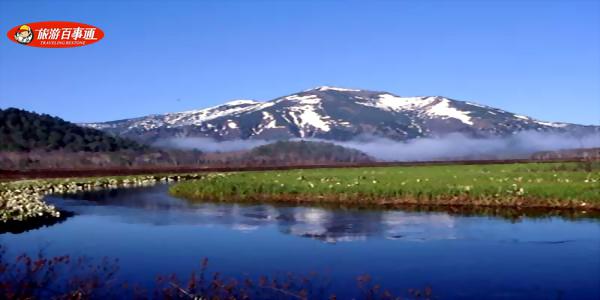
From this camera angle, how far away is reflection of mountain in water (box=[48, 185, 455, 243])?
98.5ft

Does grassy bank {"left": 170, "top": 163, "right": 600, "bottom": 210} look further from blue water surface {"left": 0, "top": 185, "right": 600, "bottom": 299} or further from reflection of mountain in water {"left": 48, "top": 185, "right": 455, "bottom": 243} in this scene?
blue water surface {"left": 0, "top": 185, "right": 600, "bottom": 299}

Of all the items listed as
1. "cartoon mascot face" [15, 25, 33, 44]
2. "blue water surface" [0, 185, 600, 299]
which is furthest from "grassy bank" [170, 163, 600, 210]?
"cartoon mascot face" [15, 25, 33, 44]

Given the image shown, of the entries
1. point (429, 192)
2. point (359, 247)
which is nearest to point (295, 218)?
point (359, 247)

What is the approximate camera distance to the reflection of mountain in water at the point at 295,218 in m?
30.0

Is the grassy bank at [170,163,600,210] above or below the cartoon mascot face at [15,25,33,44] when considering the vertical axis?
below

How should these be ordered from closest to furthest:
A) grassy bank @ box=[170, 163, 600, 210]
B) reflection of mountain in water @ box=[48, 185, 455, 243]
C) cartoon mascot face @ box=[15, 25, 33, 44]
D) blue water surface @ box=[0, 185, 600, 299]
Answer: blue water surface @ box=[0, 185, 600, 299]
reflection of mountain in water @ box=[48, 185, 455, 243]
cartoon mascot face @ box=[15, 25, 33, 44]
grassy bank @ box=[170, 163, 600, 210]

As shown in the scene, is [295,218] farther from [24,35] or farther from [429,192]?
[24,35]

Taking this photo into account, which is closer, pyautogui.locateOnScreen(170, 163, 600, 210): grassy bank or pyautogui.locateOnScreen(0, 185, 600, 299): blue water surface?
pyautogui.locateOnScreen(0, 185, 600, 299): blue water surface

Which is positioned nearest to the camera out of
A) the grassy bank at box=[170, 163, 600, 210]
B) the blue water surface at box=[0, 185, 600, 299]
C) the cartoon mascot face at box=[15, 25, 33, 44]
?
the blue water surface at box=[0, 185, 600, 299]

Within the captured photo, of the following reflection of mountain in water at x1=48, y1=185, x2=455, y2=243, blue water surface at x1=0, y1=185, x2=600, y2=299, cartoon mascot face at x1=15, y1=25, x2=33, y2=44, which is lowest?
blue water surface at x1=0, y1=185, x2=600, y2=299

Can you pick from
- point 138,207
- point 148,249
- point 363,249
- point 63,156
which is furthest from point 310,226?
point 63,156

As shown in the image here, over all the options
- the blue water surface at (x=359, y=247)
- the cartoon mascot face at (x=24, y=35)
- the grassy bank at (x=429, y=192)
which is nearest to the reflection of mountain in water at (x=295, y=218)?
the blue water surface at (x=359, y=247)

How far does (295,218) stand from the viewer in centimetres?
3722

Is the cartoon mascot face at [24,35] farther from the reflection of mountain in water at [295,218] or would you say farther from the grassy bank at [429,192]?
the grassy bank at [429,192]
